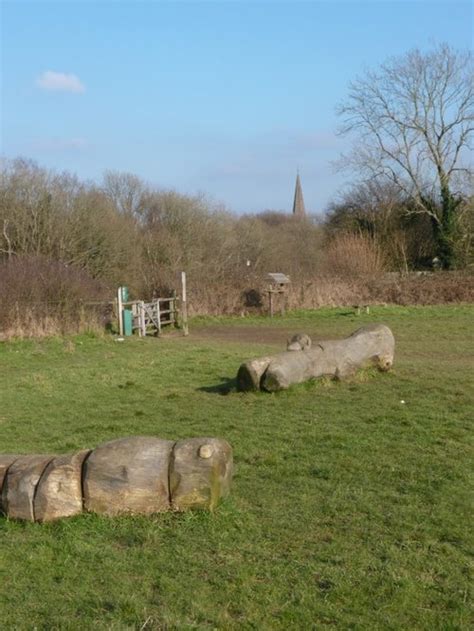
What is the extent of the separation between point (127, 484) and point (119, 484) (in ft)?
0.19

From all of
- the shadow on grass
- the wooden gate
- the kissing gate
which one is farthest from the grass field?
the wooden gate

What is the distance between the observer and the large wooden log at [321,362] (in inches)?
427

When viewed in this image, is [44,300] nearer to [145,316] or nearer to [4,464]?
[145,316]

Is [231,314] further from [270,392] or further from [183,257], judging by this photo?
[270,392]

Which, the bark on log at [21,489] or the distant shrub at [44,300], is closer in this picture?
the bark on log at [21,489]

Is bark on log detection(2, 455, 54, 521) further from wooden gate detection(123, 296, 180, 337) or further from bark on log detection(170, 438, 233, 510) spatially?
wooden gate detection(123, 296, 180, 337)

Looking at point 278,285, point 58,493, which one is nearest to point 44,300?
point 278,285

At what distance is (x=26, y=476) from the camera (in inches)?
208

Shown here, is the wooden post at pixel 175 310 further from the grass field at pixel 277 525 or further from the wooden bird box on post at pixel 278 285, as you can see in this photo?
the grass field at pixel 277 525

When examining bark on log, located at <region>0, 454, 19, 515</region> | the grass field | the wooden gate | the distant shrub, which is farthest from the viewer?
the wooden gate

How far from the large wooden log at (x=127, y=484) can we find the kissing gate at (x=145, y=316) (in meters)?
17.3

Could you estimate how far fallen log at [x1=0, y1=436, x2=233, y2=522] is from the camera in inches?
206

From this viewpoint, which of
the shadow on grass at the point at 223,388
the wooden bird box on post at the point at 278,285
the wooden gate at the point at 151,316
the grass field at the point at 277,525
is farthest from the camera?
the wooden bird box on post at the point at 278,285

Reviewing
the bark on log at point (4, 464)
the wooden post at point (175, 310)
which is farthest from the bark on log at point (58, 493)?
the wooden post at point (175, 310)
